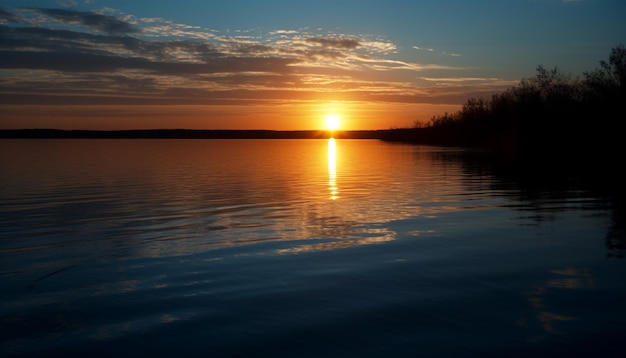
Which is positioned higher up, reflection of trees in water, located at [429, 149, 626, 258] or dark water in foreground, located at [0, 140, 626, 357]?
dark water in foreground, located at [0, 140, 626, 357]

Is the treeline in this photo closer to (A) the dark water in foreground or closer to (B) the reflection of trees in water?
(B) the reflection of trees in water

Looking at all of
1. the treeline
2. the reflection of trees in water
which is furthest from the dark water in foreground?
the treeline

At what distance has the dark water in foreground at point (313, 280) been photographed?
745 centimetres

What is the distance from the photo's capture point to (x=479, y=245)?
1383cm

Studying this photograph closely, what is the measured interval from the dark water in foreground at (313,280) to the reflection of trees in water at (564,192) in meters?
0.26

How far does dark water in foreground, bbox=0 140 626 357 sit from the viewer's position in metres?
7.45

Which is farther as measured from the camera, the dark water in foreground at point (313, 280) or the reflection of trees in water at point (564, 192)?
the reflection of trees in water at point (564, 192)

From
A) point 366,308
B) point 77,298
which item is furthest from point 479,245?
point 77,298

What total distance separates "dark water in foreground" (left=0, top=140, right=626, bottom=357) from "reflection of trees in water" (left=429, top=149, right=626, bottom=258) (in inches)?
10.2

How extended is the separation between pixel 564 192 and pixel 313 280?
19684 mm

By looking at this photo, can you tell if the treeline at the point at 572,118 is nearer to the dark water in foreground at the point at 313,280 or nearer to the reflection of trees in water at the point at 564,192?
the reflection of trees in water at the point at 564,192

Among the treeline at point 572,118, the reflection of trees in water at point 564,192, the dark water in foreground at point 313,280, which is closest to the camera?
the dark water in foreground at point 313,280

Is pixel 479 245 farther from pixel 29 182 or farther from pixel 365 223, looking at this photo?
pixel 29 182

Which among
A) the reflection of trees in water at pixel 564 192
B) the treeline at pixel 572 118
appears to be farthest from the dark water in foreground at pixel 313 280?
the treeline at pixel 572 118
